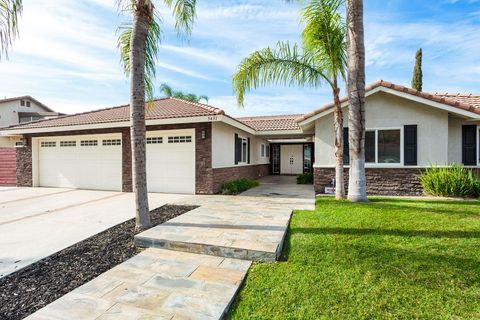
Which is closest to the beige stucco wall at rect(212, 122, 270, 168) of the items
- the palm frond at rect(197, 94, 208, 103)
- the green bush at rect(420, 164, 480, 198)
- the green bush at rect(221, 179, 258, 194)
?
the green bush at rect(221, 179, 258, 194)

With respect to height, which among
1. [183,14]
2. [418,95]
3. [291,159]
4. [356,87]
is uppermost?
[183,14]

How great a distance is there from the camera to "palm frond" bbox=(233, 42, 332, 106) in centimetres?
871

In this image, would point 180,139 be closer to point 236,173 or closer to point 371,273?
point 236,173

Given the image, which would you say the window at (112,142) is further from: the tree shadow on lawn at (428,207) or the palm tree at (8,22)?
the tree shadow on lawn at (428,207)

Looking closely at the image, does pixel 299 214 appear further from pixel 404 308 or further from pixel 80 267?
pixel 80 267

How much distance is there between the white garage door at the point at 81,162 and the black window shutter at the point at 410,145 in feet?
41.1

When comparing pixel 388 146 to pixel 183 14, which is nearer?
pixel 183 14

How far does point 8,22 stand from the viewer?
3.92 m

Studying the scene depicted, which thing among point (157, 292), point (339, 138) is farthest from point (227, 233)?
point (339, 138)

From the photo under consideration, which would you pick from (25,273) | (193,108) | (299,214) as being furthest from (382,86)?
(25,273)

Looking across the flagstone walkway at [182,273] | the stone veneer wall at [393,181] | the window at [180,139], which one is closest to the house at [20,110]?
the window at [180,139]

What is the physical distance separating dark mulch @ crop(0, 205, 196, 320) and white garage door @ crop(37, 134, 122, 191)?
777 centimetres

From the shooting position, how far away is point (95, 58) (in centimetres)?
884

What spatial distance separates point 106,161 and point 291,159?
602 inches
